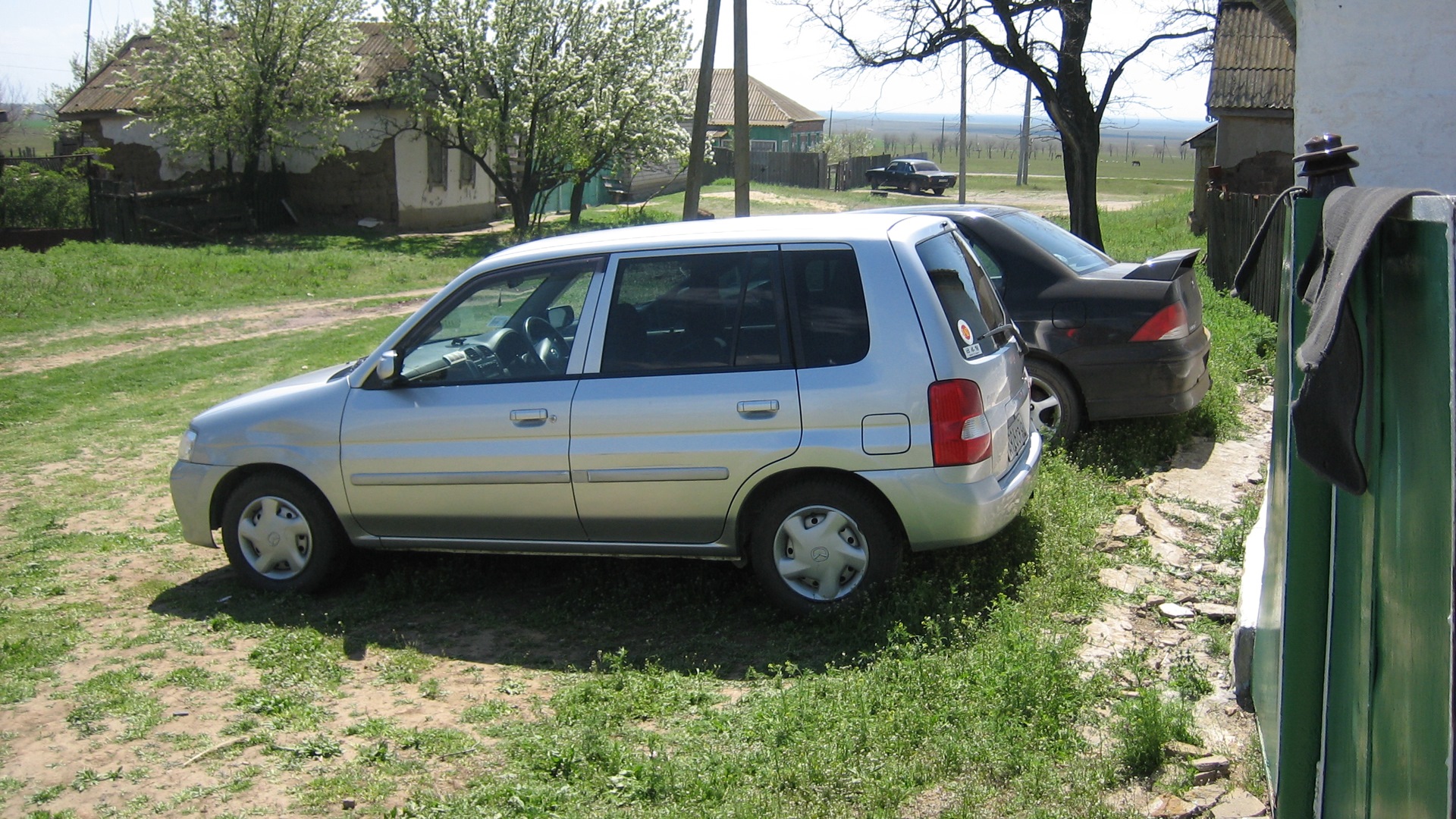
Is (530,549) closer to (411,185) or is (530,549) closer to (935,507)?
(935,507)

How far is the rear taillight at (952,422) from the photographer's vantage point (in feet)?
16.5

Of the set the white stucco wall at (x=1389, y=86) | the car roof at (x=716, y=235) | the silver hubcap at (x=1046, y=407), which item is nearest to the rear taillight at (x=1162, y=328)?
the silver hubcap at (x=1046, y=407)

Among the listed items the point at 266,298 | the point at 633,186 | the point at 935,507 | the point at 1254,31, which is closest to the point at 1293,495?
the point at 935,507

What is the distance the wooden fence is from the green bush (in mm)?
21893

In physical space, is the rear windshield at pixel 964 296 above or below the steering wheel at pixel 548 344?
above

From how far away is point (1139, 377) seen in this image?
7.28 meters

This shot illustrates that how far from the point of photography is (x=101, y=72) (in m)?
31.1

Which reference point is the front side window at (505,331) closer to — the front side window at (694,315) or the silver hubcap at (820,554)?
the front side window at (694,315)

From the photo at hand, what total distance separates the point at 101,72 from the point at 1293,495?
34513mm

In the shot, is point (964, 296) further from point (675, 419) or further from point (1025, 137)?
point (1025, 137)

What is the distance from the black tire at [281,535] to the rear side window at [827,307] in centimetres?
260

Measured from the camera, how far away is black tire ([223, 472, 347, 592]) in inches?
237

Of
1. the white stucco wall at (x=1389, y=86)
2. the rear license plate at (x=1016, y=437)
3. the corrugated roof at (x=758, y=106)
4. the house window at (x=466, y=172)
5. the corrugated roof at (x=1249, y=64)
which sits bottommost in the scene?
the rear license plate at (x=1016, y=437)

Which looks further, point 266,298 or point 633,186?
point 633,186
